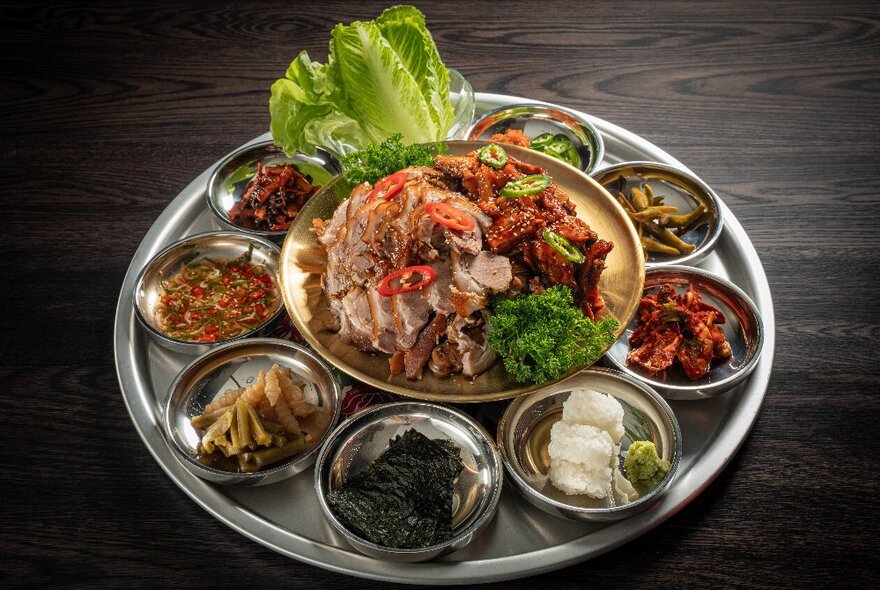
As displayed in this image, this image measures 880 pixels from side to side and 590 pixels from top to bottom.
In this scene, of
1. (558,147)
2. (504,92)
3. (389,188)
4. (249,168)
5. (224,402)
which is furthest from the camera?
(504,92)

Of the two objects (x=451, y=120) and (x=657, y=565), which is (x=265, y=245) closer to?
(x=451, y=120)

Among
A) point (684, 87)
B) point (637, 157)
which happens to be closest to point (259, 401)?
point (637, 157)

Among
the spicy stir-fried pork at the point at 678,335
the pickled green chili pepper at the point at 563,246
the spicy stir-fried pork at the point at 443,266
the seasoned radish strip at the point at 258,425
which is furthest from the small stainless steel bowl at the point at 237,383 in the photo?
the spicy stir-fried pork at the point at 678,335

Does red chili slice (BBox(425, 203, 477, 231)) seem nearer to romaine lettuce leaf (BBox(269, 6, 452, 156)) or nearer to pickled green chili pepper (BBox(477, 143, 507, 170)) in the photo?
pickled green chili pepper (BBox(477, 143, 507, 170))

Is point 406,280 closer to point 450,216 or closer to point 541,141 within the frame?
point 450,216

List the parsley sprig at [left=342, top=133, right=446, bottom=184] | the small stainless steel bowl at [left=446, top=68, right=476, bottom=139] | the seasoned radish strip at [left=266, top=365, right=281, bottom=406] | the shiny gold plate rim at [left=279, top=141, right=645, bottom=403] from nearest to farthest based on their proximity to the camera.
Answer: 1. the shiny gold plate rim at [left=279, top=141, right=645, bottom=403]
2. the seasoned radish strip at [left=266, top=365, right=281, bottom=406]
3. the parsley sprig at [left=342, top=133, right=446, bottom=184]
4. the small stainless steel bowl at [left=446, top=68, right=476, bottom=139]

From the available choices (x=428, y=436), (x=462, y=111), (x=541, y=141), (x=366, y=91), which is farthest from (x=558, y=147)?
(x=428, y=436)

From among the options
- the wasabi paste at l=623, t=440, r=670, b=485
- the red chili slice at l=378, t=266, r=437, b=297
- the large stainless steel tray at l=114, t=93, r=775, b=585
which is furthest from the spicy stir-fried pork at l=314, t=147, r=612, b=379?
the large stainless steel tray at l=114, t=93, r=775, b=585
